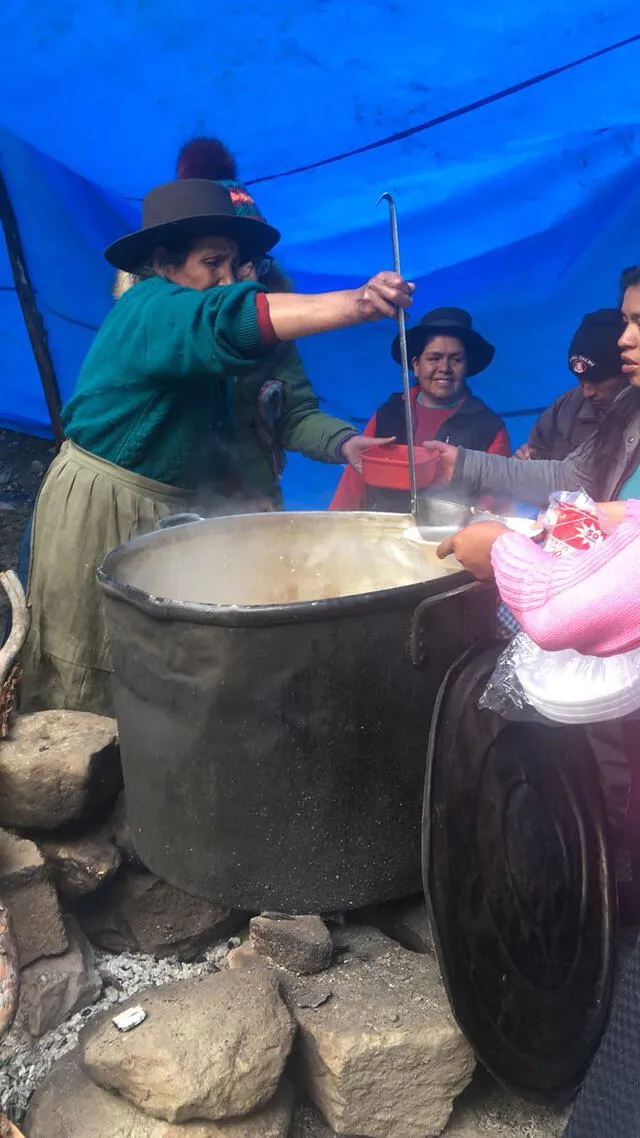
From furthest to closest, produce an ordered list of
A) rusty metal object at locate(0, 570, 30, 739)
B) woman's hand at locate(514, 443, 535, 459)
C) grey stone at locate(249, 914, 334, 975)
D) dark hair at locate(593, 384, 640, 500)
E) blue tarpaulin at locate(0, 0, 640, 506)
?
1. woman's hand at locate(514, 443, 535, 459)
2. blue tarpaulin at locate(0, 0, 640, 506)
3. rusty metal object at locate(0, 570, 30, 739)
4. dark hair at locate(593, 384, 640, 500)
5. grey stone at locate(249, 914, 334, 975)

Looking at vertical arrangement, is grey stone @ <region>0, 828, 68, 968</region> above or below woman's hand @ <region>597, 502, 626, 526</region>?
below

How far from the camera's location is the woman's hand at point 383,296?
1.88 metres

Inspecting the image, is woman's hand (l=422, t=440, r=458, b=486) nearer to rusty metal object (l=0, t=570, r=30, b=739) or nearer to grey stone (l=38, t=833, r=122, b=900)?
rusty metal object (l=0, t=570, r=30, b=739)

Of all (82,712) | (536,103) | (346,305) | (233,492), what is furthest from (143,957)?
(536,103)

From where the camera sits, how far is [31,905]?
6.91 feet

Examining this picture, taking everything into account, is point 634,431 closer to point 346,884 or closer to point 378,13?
point 346,884

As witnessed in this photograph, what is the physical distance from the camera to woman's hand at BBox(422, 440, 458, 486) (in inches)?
107

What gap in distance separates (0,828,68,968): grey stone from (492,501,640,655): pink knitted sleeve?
1.49 m

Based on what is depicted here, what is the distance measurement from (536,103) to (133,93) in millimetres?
1516

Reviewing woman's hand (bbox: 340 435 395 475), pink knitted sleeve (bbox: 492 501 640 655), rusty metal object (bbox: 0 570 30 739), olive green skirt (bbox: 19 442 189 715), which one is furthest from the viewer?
woman's hand (bbox: 340 435 395 475)

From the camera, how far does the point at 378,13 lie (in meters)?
2.57

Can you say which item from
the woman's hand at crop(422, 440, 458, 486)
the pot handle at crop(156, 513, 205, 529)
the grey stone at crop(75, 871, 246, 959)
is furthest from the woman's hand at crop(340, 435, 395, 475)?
the grey stone at crop(75, 871, 246, 959)

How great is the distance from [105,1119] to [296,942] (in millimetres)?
526

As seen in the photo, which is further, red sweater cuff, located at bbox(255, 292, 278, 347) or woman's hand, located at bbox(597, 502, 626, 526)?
red sweater cuff, located at bbox(255, 292, 278, 347)
